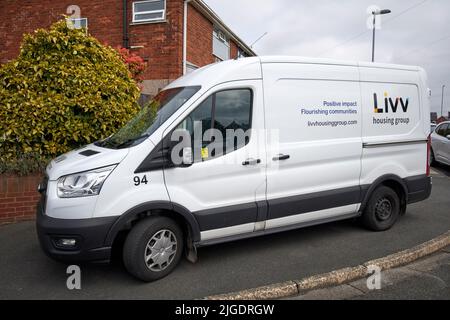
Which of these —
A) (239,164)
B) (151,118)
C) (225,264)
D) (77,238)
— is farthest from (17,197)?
(239,164)

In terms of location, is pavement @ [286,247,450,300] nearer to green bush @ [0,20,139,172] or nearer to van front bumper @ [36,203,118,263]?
van front bumper @ [36,203,118,263]

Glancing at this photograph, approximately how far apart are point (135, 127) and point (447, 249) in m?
4.07

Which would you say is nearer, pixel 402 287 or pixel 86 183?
pixel 86 183

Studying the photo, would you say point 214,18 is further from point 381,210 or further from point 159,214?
point 159,214

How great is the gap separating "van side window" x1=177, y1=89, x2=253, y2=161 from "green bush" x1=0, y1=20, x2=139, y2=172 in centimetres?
259

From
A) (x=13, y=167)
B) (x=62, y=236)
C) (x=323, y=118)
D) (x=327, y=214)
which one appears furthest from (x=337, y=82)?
(x=13, y=167)

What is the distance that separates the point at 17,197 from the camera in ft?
18.1

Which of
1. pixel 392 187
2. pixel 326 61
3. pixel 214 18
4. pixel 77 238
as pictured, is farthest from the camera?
pixel 214 18

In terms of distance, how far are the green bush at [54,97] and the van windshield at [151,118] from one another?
179 cm

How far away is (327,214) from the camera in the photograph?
4.70 m

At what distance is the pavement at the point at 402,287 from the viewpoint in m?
3.42

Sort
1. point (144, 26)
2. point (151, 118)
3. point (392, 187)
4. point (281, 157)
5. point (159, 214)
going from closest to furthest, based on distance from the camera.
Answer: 1. point (159, 214)
2. point (151, 118)
3. point (281, 157)
4. point (392, 187)
5. point (144, 26)

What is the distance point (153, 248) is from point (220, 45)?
1454 centimetres
